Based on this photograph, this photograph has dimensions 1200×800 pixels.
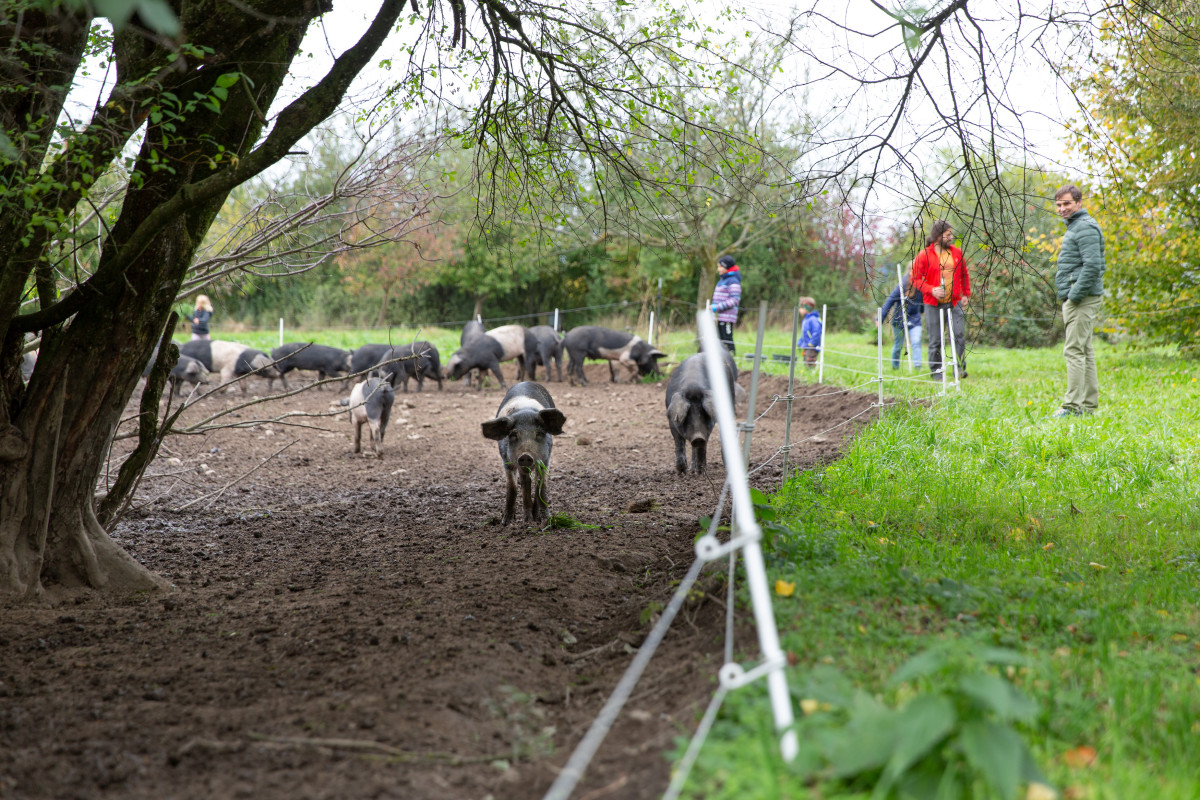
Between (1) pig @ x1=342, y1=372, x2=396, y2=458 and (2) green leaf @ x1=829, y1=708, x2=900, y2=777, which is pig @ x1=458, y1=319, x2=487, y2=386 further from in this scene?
(2) green leaf @ x1=829, y1=708, x2=900, y2=777

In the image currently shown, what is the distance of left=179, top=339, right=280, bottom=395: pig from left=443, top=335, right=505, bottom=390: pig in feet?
11.5

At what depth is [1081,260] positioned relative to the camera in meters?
8.14

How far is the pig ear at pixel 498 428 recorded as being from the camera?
6.20 meters

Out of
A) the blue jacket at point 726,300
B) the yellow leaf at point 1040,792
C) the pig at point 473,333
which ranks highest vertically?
the blue jacket at point 726,300

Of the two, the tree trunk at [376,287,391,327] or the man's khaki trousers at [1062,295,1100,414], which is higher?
the tree trunk at [376,287,391,327]

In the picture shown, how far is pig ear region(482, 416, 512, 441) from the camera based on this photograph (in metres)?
6.20

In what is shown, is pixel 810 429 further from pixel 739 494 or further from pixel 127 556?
pixel 739 494

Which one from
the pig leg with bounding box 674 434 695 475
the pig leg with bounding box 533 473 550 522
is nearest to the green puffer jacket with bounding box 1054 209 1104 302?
the pig leg with bounding box 674 434 695 475

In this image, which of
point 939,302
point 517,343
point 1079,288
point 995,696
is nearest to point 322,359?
point 517,343

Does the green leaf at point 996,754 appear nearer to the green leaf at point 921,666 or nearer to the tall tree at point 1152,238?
the green leaf at point 921,666

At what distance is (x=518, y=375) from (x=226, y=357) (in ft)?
19.8

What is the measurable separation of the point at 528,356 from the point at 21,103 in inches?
558

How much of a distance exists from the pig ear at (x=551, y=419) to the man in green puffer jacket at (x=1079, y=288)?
491 cm

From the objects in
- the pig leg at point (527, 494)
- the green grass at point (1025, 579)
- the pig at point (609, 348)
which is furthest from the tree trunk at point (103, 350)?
the pig at point (609, 348)
